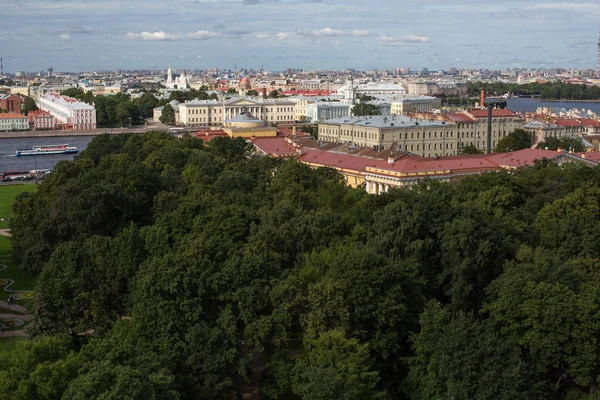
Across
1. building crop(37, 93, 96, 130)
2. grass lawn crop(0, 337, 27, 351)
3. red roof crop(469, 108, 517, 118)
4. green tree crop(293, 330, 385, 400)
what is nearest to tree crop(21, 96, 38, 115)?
building crop(37, 93, 96, 130)

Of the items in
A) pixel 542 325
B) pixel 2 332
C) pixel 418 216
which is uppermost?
pixel 418 216

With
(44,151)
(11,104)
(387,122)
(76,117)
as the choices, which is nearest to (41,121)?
(76,117)

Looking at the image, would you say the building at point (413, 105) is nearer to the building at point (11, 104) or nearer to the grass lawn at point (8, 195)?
the building at point (11, 104)

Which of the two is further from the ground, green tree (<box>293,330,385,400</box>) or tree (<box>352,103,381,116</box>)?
tree (<box>352,103,381,116</box>)

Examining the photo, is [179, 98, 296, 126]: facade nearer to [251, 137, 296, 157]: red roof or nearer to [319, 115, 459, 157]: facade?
[319, 115, 459, 157]: facade

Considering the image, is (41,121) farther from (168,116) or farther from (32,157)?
(32,157)

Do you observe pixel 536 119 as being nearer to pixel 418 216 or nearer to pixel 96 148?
pixel 96 148

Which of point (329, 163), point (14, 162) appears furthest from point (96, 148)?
point (14, 162)
